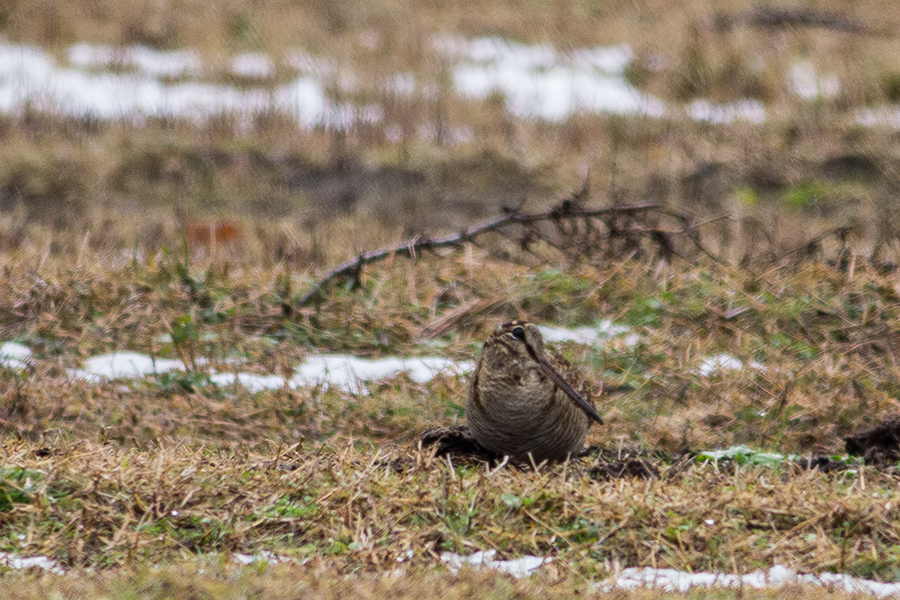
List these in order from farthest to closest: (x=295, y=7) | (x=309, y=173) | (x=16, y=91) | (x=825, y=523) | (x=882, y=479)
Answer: (x=295, y=7), (x=16, y=91), (x=309, y=173), (x=882, y=479), (x=825, y=523)

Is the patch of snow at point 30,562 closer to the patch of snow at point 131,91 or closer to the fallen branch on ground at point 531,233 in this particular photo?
the fallen branch on ground at point 531,233

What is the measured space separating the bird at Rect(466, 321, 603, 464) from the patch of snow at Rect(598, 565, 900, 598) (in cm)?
93

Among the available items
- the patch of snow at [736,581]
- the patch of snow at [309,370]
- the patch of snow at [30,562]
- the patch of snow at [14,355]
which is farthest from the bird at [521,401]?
the patch of snow at [14,355]

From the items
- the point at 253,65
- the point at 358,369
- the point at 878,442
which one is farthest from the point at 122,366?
the point at 253,65

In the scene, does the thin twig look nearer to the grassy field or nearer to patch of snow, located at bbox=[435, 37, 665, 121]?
the grassy field

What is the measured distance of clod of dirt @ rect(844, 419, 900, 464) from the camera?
4.53 meters

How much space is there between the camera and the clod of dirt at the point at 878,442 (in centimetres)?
453

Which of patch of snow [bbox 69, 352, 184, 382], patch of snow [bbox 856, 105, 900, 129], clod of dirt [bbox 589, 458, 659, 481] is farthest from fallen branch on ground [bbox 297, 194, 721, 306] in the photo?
patch of snow [bbox 856, 105, 900, 129]

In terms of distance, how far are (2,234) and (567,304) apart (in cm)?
446

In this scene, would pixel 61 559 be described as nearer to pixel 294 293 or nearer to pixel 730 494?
pixel 730 494

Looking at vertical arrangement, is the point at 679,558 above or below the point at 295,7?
below

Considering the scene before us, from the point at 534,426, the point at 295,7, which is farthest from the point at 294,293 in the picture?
the point at 295,7

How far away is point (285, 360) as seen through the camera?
6.07m

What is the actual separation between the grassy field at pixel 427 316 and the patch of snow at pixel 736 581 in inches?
2.3
